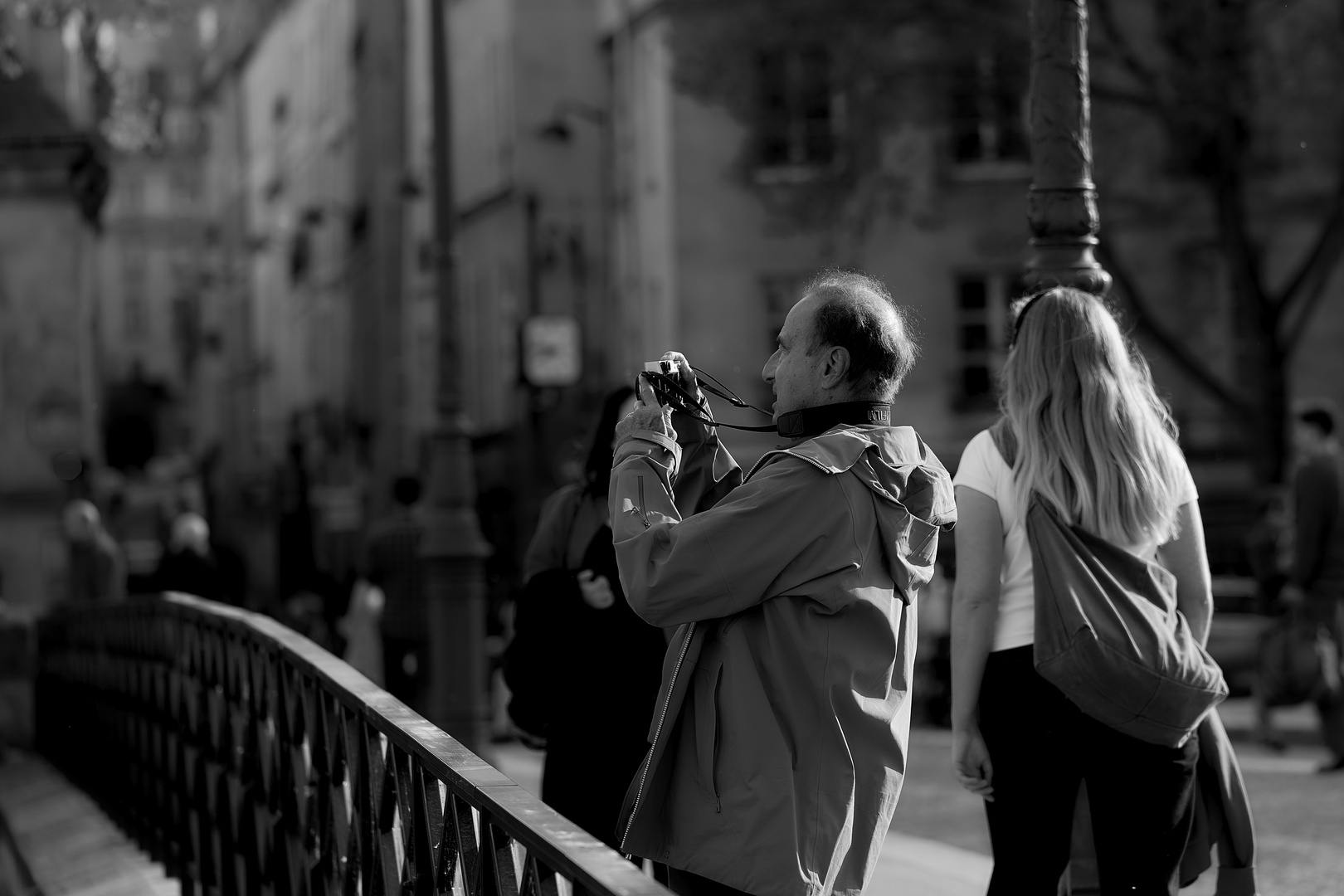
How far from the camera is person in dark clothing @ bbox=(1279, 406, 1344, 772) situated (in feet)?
36.7

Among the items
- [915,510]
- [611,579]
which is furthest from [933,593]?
[915,510]

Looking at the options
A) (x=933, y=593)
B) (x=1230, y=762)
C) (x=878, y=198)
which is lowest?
(x=933, y=593)

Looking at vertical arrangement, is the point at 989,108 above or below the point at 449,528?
above

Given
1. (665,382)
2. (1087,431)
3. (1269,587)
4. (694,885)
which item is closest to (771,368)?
(665,382)

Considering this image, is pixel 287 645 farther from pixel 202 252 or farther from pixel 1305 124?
pixel 202 252

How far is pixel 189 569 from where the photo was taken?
1322 cm

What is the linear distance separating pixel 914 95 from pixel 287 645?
21.8 m

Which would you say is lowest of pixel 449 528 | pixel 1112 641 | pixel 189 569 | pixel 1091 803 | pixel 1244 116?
pixel 189 569

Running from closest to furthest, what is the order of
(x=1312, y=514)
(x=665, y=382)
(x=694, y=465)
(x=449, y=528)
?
(x=665, y=382), (x=694, y=465), (x=1312, y=514), (x=449, y=528)

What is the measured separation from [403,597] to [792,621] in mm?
8835

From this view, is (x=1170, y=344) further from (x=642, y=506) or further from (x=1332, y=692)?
(x=642, y=506)

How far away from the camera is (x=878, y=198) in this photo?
87.9 ft

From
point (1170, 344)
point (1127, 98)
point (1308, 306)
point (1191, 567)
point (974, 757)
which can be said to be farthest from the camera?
point (1308, 306)

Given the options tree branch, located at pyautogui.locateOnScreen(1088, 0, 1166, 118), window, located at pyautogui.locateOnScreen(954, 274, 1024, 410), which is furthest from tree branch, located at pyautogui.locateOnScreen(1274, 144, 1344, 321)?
window, located at pyautogui.locateOnScreen(954, 274, 1024, 410)
